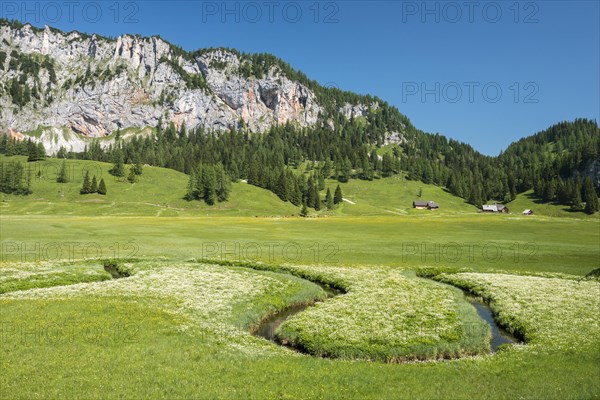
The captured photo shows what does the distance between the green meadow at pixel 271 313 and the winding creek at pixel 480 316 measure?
2.20 ft

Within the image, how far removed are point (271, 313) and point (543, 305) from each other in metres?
21.8

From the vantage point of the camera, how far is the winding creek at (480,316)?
24.9 m

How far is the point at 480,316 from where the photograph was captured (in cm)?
2986

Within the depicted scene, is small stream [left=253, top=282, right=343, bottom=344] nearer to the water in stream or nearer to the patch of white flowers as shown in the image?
the water in stream

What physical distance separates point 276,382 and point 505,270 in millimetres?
40888

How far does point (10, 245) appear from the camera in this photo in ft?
188

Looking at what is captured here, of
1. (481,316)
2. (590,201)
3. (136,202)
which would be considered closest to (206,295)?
(481,316)

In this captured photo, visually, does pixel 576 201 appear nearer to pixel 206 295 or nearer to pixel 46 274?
pixel 206 295

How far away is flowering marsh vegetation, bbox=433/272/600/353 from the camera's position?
75.0ft

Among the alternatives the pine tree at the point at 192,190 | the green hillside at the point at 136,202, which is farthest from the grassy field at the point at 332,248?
the pine tree at the point at 192,190

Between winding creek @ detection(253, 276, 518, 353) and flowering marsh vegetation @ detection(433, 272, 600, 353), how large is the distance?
2.17 feet

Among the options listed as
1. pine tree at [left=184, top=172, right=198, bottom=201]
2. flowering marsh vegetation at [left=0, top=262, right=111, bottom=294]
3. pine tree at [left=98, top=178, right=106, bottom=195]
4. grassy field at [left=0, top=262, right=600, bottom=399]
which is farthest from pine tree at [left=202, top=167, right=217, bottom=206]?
grassy field at [left=0, top=262, right=600, bottom=399]

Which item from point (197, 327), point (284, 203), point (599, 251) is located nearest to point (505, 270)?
point (599, 251)

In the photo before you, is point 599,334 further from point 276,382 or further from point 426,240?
point 426,240
